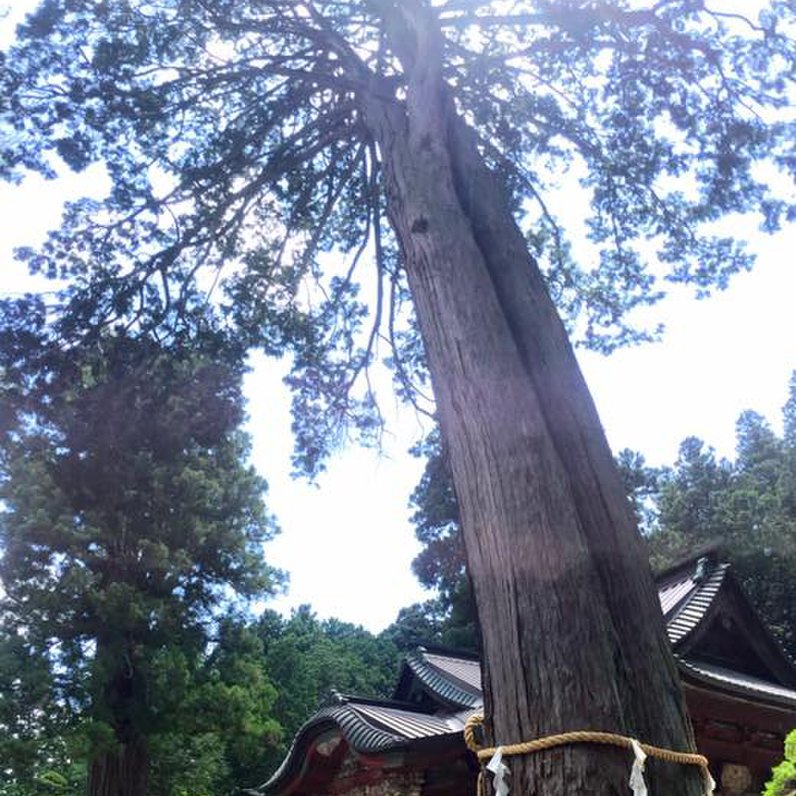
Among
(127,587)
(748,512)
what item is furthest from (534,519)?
(748,512)

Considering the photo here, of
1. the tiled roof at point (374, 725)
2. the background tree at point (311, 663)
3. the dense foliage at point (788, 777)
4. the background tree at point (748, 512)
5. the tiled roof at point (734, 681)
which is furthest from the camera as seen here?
the background tree at point (748, 512)

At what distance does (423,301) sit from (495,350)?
1.98ft

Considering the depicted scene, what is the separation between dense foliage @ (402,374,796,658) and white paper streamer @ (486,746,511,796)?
2079 cm

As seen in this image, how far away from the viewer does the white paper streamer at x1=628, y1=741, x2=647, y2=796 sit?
2.13 metres

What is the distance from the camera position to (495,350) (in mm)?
3256

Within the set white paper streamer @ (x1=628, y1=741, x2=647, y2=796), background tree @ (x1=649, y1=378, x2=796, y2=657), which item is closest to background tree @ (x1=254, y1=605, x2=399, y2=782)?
background tree @ (x1=649, y1=378, x2=796, y2=657)

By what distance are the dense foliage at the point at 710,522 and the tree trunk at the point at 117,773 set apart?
35.9 ft

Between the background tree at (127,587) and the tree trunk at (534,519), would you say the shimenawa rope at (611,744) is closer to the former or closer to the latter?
the tree trunk at (534,519)

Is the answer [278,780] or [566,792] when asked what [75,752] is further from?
[566,792]

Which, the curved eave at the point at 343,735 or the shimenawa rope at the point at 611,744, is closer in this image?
the shimenawa rope at the point at 611,744

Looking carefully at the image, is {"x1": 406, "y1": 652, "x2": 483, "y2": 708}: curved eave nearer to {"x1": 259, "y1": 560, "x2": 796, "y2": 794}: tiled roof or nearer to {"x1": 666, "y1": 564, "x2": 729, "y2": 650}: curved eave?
{"x1": 259, "y1": 560, "x2": 796, "y2": 794}: tiled roof

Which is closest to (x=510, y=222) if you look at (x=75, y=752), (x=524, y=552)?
(x=524, y=552)

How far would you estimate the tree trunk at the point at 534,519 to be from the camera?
2.34 meters

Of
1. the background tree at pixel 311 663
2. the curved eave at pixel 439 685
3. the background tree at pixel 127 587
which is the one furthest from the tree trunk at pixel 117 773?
the background tree at pixel 311 663
